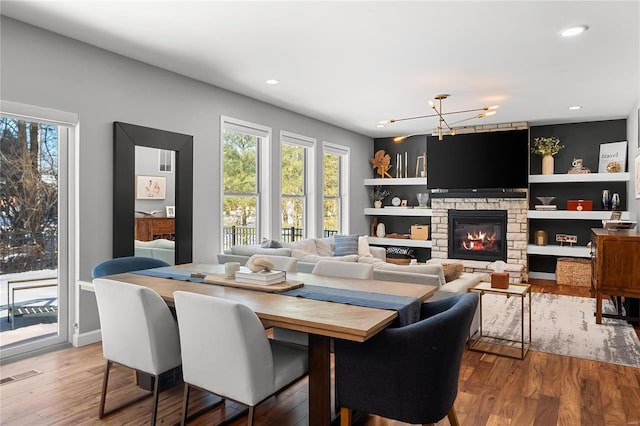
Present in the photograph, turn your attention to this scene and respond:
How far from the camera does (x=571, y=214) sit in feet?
23.1

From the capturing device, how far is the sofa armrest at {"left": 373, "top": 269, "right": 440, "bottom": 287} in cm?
338

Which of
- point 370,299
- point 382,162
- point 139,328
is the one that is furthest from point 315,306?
point 382,162

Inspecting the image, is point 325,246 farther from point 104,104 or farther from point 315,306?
point 315,306

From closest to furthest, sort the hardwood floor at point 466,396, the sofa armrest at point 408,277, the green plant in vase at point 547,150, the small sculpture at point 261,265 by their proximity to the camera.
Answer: the hardwood floor at point 466,396 → the small sculpture at point 261,265 → the sofa armrest at point 408,277 → the green plant in vase at point 547,150

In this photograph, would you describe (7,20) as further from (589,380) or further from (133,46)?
(589,380)

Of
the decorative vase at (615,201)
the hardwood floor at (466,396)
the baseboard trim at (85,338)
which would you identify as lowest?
the hardwood floor at (466,396)

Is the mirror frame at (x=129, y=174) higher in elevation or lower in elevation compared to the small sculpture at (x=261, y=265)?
higher

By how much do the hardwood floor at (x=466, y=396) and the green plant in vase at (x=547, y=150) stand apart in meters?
4.56

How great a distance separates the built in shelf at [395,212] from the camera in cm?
831

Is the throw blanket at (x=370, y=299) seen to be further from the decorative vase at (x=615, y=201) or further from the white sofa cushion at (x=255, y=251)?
the decorative vase at (x=615, y=201)

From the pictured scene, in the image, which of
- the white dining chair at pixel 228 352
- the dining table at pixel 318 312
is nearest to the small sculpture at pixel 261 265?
the dining table at pixel 318 312

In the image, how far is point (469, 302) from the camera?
204 cm

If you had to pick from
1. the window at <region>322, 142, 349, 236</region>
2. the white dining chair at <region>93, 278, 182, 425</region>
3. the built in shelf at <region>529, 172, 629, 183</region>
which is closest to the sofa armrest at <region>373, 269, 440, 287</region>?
the white dining chair at <region>93, 278, 182, 425</region>

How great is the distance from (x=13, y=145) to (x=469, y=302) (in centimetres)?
357
